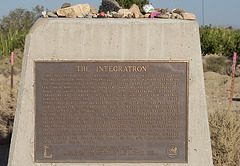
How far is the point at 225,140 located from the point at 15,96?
475 cm

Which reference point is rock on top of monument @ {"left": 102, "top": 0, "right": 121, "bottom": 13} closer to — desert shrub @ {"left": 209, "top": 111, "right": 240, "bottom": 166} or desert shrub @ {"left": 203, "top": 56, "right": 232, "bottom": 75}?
desert shrub @ {"left": 209, "top": 111, "right": 240, "bottom": 166}

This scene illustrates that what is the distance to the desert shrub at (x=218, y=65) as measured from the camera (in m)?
21.0

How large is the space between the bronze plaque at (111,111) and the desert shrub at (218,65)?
17.6m

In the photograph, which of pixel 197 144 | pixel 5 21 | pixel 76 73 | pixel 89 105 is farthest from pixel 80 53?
pixel 5 21

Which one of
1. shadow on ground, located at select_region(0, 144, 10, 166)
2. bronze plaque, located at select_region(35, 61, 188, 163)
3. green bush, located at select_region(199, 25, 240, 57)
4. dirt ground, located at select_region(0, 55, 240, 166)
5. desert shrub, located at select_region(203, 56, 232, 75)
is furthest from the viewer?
desert shrub, located at select_region(203, 56, 232, 75)

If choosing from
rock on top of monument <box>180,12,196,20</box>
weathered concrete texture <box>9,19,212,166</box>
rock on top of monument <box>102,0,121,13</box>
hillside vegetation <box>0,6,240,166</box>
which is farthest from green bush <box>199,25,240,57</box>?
weathered concrete texture <box>9,19,212,166</box>

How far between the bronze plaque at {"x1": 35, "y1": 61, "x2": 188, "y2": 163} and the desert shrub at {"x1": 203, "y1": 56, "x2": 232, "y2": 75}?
1761 cm

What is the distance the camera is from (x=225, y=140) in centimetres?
493

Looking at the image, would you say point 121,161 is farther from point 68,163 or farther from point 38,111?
point 38,111

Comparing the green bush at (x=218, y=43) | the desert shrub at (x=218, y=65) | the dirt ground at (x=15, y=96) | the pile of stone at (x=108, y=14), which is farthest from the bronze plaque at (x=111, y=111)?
the desert shrub at (x=218, y=65)

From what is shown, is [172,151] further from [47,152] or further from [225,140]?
[47,152]

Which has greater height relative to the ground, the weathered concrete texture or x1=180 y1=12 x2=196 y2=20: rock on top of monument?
x1=180 y1=12 x2=196 y2=20: rock on top of monument

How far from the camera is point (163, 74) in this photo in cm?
420

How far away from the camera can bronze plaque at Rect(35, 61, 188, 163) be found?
13.8 feet
